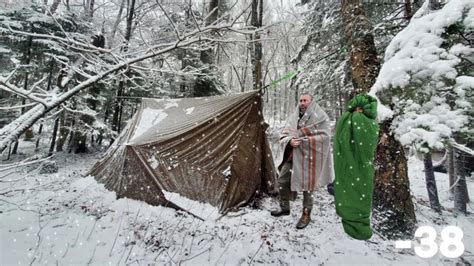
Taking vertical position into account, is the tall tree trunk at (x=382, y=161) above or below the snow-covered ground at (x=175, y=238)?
above

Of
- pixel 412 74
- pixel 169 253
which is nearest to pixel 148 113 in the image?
pixel 169 253

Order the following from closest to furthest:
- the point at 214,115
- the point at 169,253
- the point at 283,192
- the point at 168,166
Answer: the point at 169,253
the point at 283,192
the point at 168,166
the point at 214,115

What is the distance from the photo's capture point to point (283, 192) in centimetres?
354

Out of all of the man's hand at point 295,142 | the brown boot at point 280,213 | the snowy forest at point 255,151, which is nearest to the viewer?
the snowy forest at point 255,151

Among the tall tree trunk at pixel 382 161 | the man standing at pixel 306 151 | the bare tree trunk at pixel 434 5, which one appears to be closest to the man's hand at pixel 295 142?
the man standing at pixel 306 151

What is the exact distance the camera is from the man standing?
3145 millimetres

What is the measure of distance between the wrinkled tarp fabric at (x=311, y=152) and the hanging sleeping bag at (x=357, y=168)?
814 millimetres

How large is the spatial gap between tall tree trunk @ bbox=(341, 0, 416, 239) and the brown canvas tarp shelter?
1.92 metres

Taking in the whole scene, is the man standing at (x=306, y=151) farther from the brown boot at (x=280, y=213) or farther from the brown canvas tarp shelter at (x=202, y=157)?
the brown canvas tarp shelter at (x=202, y=157)

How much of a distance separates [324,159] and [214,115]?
2.32 metres

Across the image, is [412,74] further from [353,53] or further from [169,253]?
[169,253]

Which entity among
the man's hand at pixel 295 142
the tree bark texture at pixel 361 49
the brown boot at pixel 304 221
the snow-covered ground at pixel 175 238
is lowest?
the snow-covered ground at pixel 175 238

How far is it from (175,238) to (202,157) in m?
1.56

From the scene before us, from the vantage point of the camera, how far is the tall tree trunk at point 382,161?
314cm
